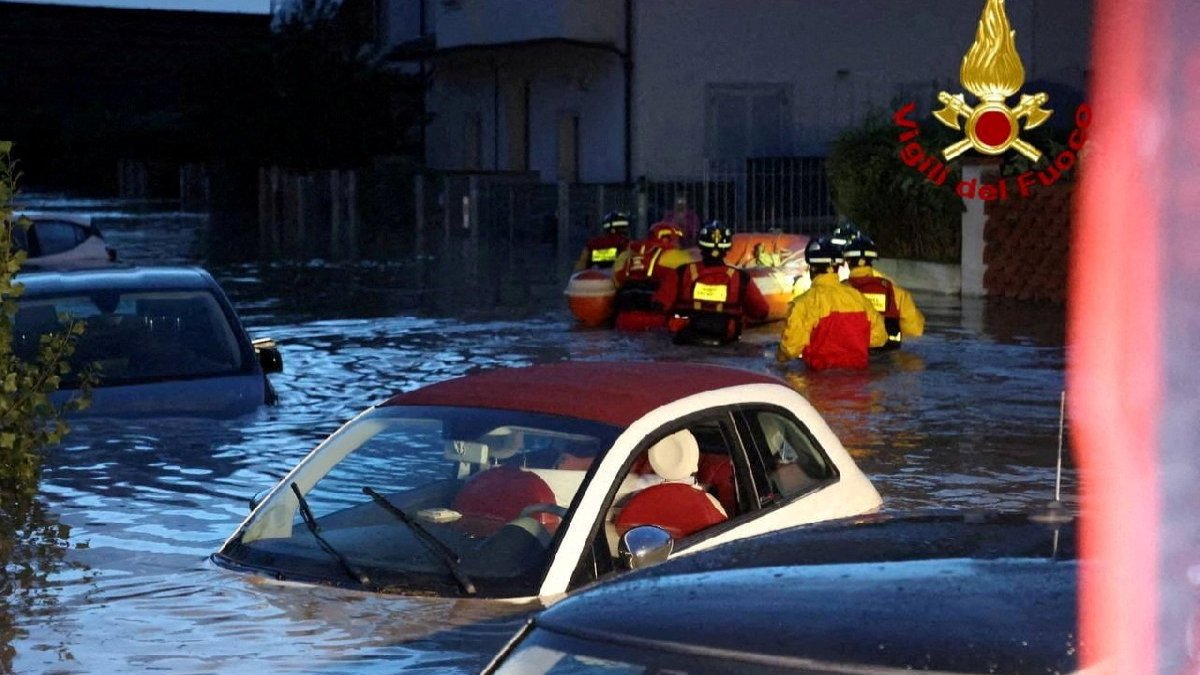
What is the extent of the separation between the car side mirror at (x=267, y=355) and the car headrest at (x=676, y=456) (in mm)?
5133

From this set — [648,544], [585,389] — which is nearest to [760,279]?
[585,389]

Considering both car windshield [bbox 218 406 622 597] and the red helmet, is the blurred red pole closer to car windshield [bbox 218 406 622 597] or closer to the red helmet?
car windshield [bbox 218 406 622 597]

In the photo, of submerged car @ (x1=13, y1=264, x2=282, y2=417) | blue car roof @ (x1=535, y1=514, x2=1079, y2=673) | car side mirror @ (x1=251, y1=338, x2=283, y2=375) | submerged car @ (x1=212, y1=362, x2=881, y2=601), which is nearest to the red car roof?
submerged car @ (x1=212, y1=362, x2=881, y2=601)

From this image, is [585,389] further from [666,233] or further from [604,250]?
[604,250]

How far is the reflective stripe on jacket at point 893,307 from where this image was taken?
1733 cm

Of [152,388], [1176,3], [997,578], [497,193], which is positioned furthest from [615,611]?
[497,193]

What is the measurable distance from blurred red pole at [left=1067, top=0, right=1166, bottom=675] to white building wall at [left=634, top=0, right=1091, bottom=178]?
5.33m

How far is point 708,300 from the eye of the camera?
18.7 meters

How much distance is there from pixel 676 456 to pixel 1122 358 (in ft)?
38.4

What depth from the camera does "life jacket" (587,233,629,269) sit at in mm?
21578

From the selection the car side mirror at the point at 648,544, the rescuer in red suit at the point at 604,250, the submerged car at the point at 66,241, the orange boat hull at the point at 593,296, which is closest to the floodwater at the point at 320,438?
the orange boat hull at the point at 593,296

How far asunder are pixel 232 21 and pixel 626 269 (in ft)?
163

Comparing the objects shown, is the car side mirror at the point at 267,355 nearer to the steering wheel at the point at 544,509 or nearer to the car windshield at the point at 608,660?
the steering wheel at the point at 544,509

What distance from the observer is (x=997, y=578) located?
329 centimetres
